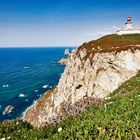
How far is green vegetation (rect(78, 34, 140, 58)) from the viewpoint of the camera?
7262 centimetres

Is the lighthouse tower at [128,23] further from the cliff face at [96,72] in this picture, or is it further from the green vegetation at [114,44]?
the cliff face at [96,72]

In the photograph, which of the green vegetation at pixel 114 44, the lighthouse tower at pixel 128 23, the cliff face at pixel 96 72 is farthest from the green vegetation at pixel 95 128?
the lighthouse tower at pixel 128 23

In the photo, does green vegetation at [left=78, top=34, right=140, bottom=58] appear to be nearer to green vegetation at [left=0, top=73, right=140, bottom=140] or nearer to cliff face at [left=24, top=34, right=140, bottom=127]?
cliff face at [left=24, top=34, right=140, bottom=127]

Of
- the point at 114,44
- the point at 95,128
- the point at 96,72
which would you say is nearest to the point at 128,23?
the point at 114,44

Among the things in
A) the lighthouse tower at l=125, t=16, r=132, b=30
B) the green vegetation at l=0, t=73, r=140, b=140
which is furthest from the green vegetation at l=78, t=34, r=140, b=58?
the green vegetation at l=0, t=73, r=140, b=140

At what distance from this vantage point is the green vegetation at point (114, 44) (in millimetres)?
72619

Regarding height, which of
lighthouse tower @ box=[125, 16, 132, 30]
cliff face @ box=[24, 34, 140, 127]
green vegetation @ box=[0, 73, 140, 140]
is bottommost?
cliff face @ box=[24, 34, 140, 127]

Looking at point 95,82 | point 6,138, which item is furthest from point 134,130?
point 95,82

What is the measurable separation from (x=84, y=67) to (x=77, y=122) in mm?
62257

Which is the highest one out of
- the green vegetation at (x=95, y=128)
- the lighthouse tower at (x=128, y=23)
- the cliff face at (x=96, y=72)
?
the lighthouse tower at (x=128, y=23)

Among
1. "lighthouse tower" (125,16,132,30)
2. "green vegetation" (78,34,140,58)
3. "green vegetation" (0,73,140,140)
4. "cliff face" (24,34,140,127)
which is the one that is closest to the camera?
"green vegetation" (0,73,140,140)

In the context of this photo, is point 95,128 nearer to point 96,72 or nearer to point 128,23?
point 96,72

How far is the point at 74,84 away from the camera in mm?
80375

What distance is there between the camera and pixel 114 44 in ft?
264
